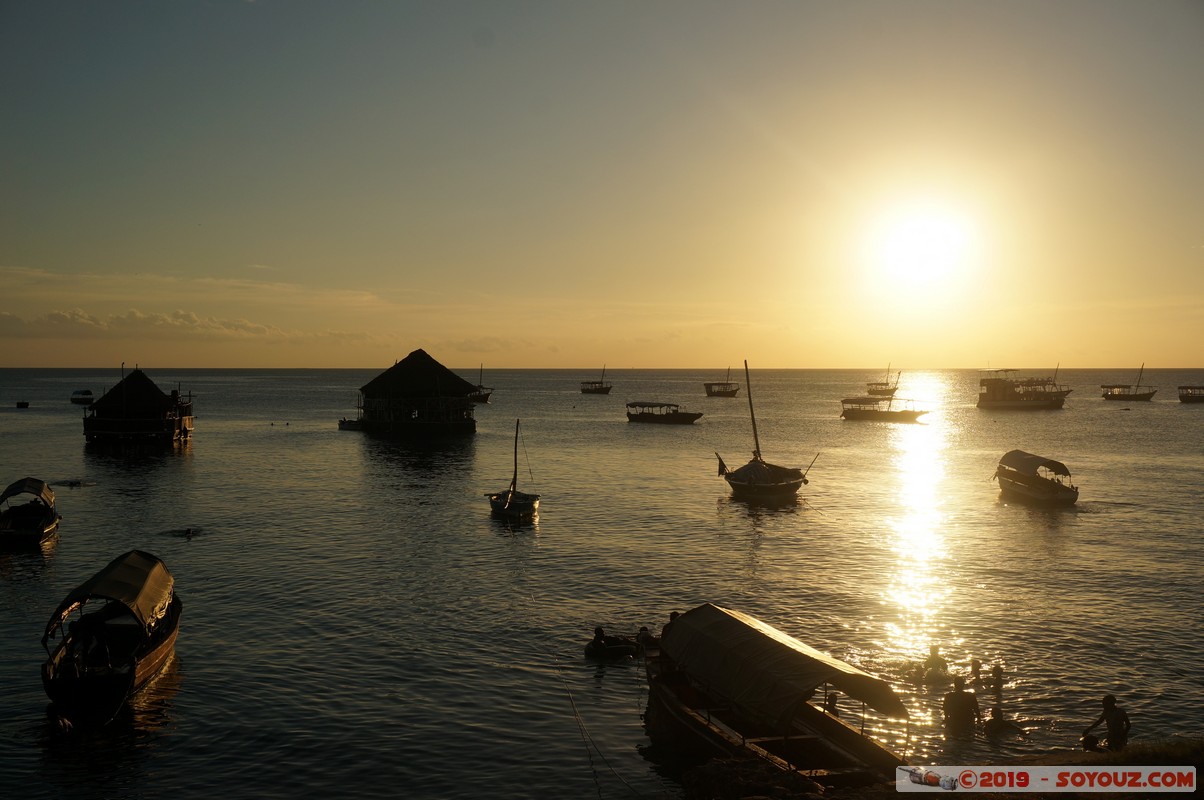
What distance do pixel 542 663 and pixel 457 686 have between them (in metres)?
3.12

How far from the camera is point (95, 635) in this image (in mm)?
23953

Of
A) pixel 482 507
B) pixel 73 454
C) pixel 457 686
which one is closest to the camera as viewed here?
pixel 457 686

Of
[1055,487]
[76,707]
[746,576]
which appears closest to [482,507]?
[746,576]

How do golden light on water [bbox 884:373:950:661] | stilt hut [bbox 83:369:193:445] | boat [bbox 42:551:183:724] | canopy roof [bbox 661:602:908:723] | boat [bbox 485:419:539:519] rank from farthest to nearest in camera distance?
stilt hut [bbox 83:369:193:445] → boat [bbox 485:419:539:519] → golden light on water [bbox 884:373:950:661] → boat [bbox 42:551:183:724] → canopy roof [bbox 661:602:908:723]

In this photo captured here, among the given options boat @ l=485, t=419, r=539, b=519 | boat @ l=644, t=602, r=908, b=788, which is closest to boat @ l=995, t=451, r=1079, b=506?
boat @ l=485, t=419, r=539, b=519

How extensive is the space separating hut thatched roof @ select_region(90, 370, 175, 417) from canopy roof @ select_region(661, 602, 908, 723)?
82.8 m

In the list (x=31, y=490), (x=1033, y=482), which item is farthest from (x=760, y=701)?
(x=1033, y=482)

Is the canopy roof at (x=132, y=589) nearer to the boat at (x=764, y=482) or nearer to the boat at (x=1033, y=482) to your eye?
the boat at (x=764, y=482)

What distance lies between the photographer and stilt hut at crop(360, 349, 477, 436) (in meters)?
98.8

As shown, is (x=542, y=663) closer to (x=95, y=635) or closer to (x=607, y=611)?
(x=607, y=611)

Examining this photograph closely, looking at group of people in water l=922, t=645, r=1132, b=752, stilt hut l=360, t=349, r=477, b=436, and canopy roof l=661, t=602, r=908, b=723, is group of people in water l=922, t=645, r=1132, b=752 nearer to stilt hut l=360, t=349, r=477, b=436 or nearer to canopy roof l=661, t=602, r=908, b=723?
canopy roof l=661, t=602, r=908, b=723

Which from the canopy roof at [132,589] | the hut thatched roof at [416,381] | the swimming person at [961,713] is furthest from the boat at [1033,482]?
the hut thatched roof at [416,381]

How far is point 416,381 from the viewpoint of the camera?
3893 inches

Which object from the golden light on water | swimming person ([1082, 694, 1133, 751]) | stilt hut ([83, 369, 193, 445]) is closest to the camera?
swimming person ([1082, 694, 1133, 751])
